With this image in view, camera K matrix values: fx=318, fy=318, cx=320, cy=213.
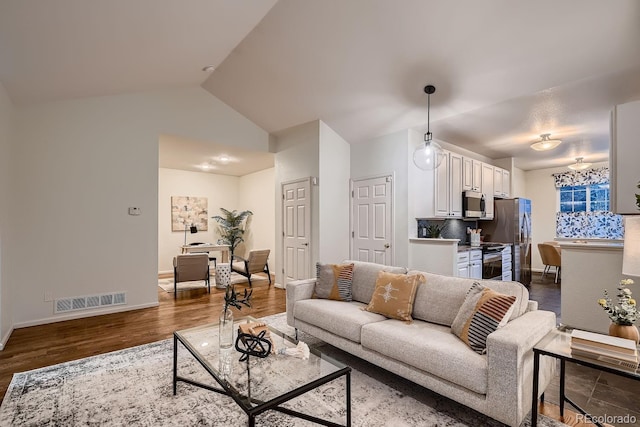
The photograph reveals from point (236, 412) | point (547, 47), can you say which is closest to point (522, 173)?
point (547, 47)

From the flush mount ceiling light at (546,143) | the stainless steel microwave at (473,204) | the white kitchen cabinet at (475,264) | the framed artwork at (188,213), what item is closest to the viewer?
the flush mount ceiling light at (546,143)

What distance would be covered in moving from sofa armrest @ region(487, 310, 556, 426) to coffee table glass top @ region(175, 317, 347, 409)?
2.78 ft

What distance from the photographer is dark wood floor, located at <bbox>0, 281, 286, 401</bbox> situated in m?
2.98

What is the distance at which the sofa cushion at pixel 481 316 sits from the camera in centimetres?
200

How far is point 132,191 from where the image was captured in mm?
4648

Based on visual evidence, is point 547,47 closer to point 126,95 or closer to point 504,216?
point 504,216

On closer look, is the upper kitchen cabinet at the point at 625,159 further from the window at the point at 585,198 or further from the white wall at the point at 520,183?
the window at the point at 585,198

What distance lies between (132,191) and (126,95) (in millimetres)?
1391

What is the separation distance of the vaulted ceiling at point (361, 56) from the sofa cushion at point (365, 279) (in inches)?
92.2

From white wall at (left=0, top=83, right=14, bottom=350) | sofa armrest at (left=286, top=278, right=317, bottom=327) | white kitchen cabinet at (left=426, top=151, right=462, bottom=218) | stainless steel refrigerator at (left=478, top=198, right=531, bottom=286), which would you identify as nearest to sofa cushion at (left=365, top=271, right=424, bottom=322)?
sofa armrest at (left=286, top=278, right=317, bottom=327)

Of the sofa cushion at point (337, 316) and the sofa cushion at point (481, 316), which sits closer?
the sofa cushion at point (481, 316)

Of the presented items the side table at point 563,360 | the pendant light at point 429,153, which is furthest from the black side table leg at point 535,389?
the pendant light at point 429,153

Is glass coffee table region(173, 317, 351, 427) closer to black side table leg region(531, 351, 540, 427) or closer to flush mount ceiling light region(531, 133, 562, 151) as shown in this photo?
black side table leg region(531, 351, 540, 427)

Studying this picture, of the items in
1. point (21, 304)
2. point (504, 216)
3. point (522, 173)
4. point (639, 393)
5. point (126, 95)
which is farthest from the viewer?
point (522, 173)
